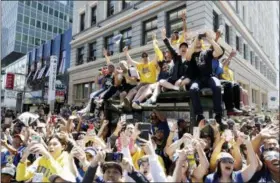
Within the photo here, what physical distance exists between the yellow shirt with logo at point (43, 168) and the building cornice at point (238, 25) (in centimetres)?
1051

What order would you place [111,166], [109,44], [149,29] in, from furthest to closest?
[109,44]
[149,29]
[111,166]

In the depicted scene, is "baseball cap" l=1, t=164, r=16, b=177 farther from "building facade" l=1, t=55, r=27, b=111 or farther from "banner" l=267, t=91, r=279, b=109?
"building facade" l=1, t=55, r=27, b=111

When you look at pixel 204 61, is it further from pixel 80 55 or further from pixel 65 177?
pixel 80 55

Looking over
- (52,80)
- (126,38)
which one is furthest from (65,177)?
(126,38)

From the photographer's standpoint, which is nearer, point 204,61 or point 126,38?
point 204,61

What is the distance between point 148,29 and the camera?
14.4 m

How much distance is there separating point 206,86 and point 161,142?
3.03 ft

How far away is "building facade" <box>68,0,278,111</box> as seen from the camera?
1241 centimetres

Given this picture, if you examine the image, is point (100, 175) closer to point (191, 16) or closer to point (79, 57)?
point (191, 16)

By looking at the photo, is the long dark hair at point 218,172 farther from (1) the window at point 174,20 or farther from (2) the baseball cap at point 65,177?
(1) the window at point 174,20

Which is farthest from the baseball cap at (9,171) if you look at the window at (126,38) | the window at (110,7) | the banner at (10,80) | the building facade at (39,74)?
the window at (110,7)

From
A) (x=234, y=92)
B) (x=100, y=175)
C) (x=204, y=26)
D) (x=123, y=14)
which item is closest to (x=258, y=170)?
(x=100, y=175)

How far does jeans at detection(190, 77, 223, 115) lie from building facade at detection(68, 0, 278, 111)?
7534 mm

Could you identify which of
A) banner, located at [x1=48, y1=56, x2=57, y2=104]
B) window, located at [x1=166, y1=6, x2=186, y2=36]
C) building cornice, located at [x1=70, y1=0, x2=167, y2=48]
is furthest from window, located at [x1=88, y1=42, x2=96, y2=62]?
window, located at [x1=166, y1=6, x2=186, y2=36]
